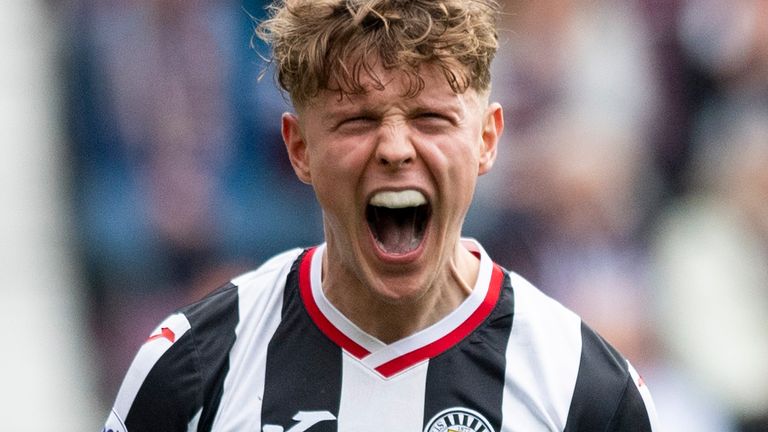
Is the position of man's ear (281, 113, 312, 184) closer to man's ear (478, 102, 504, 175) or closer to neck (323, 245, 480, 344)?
neck (323, 245, 480, 344)

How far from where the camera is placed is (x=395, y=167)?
2.86 m

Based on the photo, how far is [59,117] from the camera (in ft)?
18.7

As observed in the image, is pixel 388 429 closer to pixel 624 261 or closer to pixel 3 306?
pixel 624 261

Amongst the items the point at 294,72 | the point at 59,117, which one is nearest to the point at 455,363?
the point at 294,72

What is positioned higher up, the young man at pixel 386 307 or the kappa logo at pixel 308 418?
the young man at pixel 386 307

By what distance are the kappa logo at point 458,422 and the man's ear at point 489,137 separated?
21.6 inches

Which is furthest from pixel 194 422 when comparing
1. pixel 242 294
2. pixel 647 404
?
pixel 647 404

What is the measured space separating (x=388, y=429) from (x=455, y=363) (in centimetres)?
22

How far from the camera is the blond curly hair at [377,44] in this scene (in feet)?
9.32

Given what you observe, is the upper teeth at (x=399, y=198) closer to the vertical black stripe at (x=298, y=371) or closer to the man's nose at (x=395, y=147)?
the man's nose at (x=395, y=147)

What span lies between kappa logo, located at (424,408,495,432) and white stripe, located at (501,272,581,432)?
0.15ft

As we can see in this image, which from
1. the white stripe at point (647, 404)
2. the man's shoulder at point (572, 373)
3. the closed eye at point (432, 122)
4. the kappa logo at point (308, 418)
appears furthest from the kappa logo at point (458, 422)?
the closed eye at point (432, 122)

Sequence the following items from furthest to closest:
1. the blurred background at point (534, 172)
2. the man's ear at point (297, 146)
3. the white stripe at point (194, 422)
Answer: the blurred background at point (534, 172) → the man's ear at point (297, 146) → the white stripe at point (194, 422)

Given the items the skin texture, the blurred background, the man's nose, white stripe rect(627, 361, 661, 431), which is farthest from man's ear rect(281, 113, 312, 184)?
the blurred background
